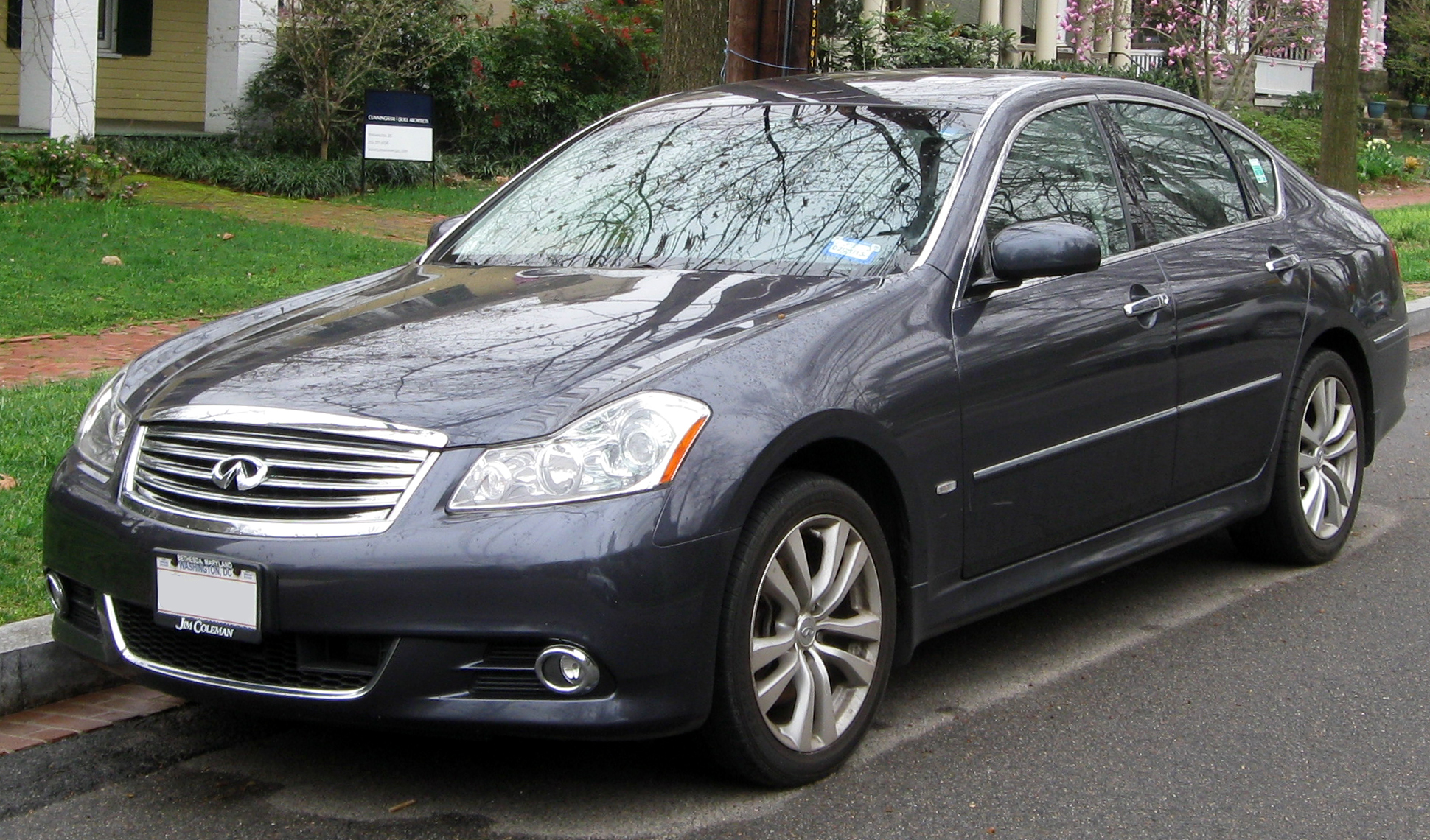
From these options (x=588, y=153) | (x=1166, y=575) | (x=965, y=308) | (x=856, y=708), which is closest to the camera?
(x=856, y=708)

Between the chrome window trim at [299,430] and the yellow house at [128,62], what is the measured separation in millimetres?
10470

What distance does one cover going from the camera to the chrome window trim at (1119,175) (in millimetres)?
4320

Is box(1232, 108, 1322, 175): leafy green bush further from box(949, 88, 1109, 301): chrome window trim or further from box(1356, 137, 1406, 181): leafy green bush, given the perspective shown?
box(949, 88, 1109, 301): chrome window trim

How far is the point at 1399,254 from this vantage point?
580 inches

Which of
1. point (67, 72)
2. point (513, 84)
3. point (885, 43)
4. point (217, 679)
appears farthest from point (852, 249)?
point (885, 43)

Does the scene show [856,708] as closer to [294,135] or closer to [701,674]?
[701,674]

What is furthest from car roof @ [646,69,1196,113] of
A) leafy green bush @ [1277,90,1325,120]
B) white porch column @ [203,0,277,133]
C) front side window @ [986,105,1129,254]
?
leafy green bush @ [1277,90,1325,120]

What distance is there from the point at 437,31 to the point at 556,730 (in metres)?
15.7

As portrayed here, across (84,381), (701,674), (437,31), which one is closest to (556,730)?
(701,674)

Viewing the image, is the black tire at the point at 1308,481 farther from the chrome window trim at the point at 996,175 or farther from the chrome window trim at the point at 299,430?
the chrome window trim at the point at 299,430

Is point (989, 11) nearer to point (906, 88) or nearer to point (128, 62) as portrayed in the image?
point (128, 62)

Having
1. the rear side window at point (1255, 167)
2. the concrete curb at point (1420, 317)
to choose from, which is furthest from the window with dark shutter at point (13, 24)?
the rear side window at point (1255, 167)

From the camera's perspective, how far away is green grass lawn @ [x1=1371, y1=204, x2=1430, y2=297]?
43.9 ft

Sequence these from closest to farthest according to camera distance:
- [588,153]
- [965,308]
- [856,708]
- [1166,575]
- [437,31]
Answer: [856,708]
[965,308]
[588,153]
[1166,575]
[437,31]
